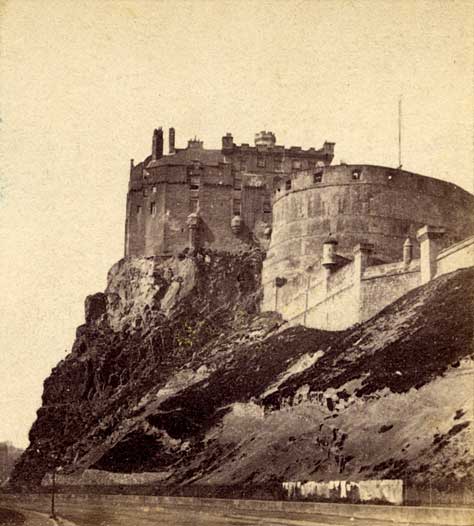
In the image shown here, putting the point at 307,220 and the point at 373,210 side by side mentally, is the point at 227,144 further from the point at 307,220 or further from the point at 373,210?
the point at 373,210

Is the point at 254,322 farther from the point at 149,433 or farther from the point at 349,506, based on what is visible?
the point at 349,506

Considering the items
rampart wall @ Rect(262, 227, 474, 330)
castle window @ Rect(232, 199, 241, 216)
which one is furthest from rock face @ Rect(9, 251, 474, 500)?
castle window @ Rect(232, 199, 241, 216)

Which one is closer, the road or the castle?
the road

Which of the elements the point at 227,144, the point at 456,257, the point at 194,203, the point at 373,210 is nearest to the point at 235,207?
the point at 194,203

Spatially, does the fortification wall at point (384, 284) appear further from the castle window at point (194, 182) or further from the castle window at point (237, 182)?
the castle window at point (194, 182)

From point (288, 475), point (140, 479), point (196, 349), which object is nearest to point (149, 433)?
point (140, 479)

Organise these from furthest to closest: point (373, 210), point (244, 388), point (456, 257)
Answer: point (373, 210) < point (244, 388) < point (456, 257)

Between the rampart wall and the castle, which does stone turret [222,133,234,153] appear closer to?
the castle
